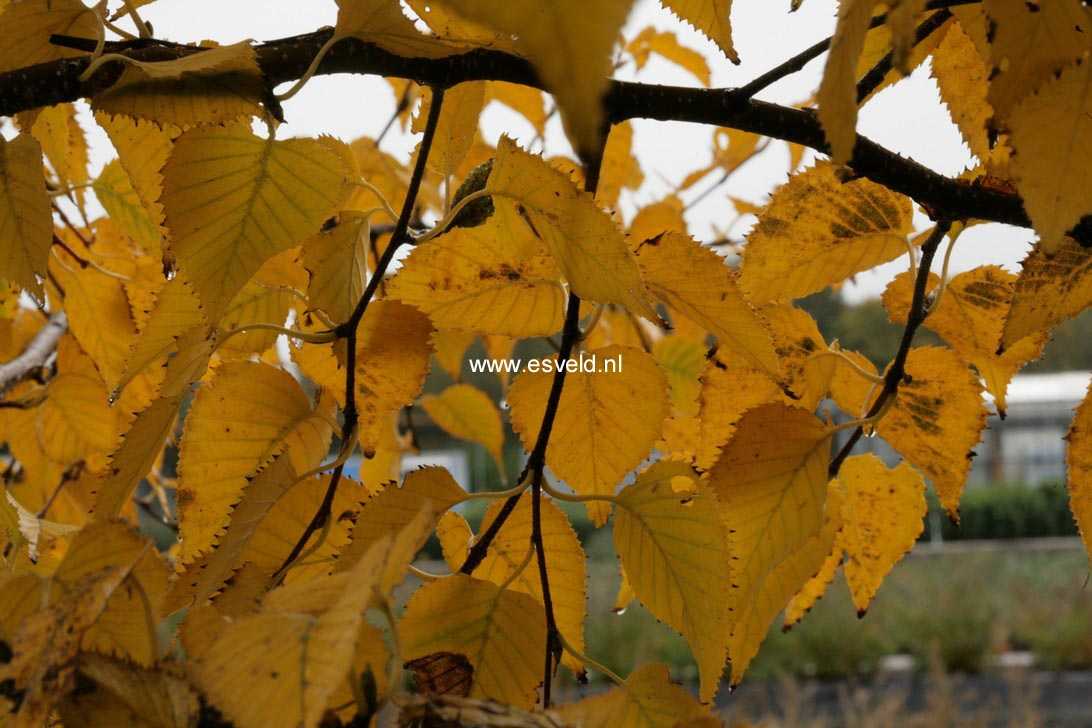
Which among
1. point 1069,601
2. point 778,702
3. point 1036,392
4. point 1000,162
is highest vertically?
point 1036,392

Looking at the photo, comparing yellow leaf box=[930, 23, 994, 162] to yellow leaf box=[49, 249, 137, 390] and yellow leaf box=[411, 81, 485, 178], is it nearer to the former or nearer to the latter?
yellow leaf box=[411, 81, 485, 178]

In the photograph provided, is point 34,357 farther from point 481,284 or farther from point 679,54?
point 679,54

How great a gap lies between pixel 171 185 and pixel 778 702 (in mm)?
3393

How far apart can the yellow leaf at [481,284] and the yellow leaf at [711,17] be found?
0.08 m

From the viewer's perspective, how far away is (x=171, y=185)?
0.58 ft

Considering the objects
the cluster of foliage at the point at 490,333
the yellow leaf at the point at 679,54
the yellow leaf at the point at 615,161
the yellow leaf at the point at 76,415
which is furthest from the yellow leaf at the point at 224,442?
the yellow leaf at the point at 679,54

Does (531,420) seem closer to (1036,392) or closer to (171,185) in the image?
(171,185)

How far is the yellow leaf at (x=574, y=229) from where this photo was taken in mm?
172

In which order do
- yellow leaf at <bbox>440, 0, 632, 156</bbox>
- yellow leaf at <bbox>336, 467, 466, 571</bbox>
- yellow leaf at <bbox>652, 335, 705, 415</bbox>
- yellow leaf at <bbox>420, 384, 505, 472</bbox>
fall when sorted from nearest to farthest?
yellow leaf at <bbox>440, 0, 632, 156</bbox>, yellow leaf at <bbox>336, 467, 466, 571</bbox>, yellow leaf at <bbox>652, 335, 705, 415</bbox>, yellow leaf at <bbox>420, 384, 505, 472</bbox>

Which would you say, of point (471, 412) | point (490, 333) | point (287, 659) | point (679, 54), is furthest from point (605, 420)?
point (679, 54)

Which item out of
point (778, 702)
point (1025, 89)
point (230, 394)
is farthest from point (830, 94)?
point (778, 702)

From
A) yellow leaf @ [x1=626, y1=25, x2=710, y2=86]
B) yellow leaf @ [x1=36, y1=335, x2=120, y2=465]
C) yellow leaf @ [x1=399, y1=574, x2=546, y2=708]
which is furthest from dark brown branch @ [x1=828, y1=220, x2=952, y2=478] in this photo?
yellow leaf @ [x1=626, y1=25, x2=710, y2=86]

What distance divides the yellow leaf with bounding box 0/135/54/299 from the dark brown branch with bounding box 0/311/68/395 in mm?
270

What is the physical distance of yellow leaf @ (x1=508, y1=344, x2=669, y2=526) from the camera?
0.25 m
